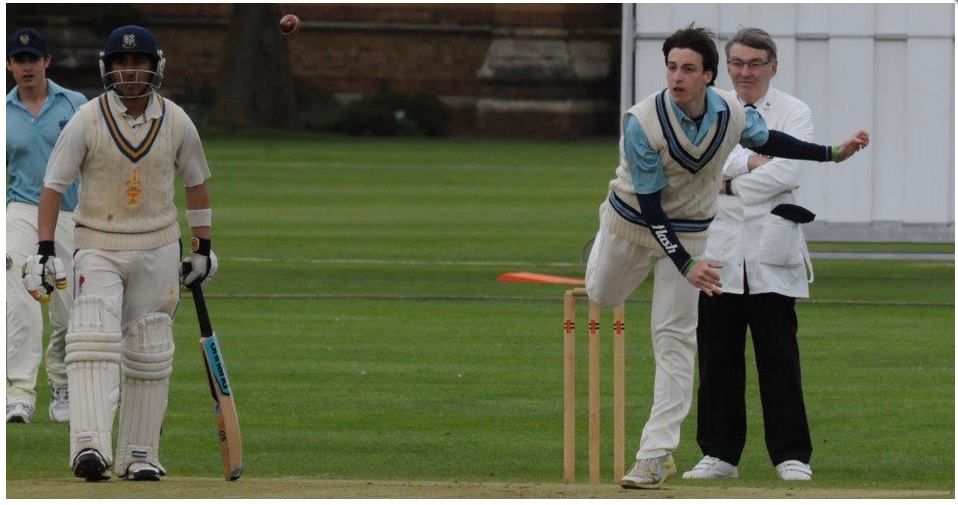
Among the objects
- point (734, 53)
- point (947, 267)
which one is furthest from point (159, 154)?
point (947, 267)

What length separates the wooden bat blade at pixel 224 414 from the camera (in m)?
7.91

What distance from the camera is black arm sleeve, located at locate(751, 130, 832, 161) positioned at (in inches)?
307

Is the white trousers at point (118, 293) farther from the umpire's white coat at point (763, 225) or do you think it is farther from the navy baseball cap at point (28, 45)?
the navy baseball cap at point (28, 45)

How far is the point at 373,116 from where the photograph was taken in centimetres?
4562

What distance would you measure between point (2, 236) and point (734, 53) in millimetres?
2936

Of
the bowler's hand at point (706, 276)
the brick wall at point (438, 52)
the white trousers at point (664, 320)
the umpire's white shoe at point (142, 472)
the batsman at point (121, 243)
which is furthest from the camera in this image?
the brick wall at point (438, 52)

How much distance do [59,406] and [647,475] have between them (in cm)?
326

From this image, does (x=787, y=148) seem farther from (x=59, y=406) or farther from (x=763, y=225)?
(x=59, y=406)

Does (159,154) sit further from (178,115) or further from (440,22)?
(440,22)

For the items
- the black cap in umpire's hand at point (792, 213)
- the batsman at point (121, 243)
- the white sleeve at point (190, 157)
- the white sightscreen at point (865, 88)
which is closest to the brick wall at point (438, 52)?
the white sightscreen at point (865, 88)

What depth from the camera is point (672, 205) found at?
24.4ft

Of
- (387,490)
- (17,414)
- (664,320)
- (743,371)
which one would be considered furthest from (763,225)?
(17,414)

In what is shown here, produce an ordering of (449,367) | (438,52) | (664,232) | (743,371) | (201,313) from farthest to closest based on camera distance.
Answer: (438,52) → (449,367) → (743,371) → (201,313) → (664,232)

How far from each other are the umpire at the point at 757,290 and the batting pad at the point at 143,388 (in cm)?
195
